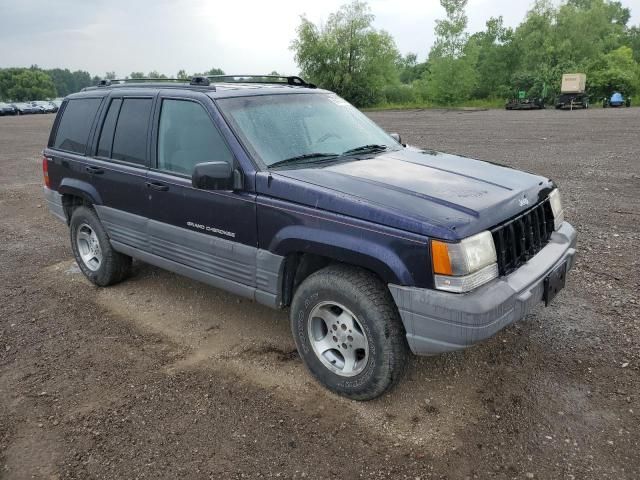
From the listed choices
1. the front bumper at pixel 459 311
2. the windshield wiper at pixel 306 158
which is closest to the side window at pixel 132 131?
the windshield wiper at pixel 306 158

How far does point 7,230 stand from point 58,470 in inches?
235

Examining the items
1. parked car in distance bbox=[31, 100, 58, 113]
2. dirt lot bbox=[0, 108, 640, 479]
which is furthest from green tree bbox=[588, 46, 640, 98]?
parked car in distance bbox=[31, 100, 58, 113]

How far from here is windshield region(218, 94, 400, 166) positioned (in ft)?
11.9

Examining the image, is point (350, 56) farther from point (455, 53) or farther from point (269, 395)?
point (269, 395)

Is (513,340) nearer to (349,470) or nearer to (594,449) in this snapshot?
(594,449)

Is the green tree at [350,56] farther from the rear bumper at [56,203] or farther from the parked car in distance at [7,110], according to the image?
the rear bumper at [56,203]

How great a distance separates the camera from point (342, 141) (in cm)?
401

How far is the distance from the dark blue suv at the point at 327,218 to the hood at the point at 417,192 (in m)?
0.01

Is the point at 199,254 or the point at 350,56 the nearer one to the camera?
the point at 199,254

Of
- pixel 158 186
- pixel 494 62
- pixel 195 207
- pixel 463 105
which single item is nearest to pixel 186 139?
pixel 158 186

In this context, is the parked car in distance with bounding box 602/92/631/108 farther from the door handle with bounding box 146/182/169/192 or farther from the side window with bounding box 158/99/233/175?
the door handle with bounding box 146/182/169/192

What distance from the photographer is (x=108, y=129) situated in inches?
183

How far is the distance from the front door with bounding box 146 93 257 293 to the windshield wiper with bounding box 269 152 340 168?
31 cm

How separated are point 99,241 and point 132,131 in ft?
3.99
